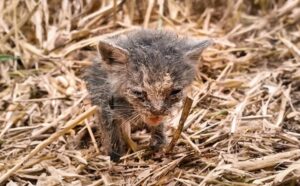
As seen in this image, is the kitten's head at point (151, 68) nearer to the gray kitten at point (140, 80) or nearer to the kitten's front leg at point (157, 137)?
the gray kitten at point (140, 80)

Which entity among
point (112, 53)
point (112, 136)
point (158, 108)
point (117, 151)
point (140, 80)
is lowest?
point (117, 151)

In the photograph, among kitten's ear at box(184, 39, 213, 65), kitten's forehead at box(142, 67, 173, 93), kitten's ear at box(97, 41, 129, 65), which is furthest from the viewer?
kitten's ear at box(184, 39, 213, 65)

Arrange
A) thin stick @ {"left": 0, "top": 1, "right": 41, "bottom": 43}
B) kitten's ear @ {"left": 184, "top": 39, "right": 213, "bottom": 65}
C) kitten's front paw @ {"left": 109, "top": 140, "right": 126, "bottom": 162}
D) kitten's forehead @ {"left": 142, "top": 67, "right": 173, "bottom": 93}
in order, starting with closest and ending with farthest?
kitten's forehead @ {"left": 142, "top": 67, "right": 173, "bottom": 93} < kitten's ear @ {"left": 184, "top": 39, "right": 213, "bottom": 65} < kitten's front paw @ {"left": 109, "top": 140, "right": 126, "bottom": 162} < thin stick @ {"left": 0, "top": 1, "right": 41, "bottom": 43}

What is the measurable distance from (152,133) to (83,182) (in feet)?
2.38

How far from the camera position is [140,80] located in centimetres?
407

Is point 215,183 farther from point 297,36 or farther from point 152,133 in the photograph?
point 297,36

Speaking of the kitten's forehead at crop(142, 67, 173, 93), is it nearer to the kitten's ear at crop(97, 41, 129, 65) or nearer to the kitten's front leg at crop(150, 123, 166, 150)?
the kitten's ear at crop(97, 41, 129, 65)

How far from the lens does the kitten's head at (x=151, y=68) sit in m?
3.99

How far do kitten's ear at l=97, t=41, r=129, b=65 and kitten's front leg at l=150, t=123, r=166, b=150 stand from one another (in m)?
0.56

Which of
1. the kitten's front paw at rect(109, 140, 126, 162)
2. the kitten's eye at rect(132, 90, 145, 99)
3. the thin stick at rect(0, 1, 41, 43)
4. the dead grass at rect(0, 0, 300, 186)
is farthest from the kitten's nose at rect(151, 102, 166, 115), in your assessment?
the thin stick at rect(0, 1, 41, 43)

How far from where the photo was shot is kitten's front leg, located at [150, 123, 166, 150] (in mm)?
4461

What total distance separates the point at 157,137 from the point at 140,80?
1.98 ft

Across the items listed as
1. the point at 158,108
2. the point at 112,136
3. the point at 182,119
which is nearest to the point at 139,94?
the point at 158,108

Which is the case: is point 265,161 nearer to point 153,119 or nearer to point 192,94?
point 153,119
